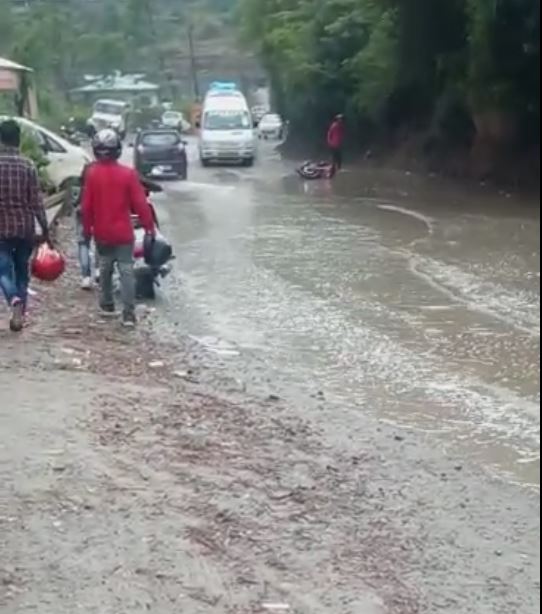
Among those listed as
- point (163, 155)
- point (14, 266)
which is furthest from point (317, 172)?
point (14, 266)

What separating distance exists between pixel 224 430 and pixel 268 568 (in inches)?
91.1

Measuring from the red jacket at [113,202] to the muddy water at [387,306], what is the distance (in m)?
1.20

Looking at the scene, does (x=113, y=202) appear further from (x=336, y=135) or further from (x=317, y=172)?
(x=336, y=135)

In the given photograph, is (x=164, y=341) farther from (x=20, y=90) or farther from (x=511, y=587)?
(x=20, y=90)

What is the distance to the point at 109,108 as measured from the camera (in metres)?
76.6

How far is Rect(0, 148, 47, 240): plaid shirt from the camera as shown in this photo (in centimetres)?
970

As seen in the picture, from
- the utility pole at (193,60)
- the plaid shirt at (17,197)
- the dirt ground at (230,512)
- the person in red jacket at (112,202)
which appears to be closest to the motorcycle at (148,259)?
the person in red jacket at (112,202)

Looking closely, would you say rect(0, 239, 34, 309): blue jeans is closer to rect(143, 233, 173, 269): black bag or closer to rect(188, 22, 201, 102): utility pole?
rect(143, 233, 173, 269): black bag

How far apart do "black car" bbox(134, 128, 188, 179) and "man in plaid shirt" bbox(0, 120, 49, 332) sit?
24021 mm

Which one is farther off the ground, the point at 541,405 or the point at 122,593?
the point at 122,593

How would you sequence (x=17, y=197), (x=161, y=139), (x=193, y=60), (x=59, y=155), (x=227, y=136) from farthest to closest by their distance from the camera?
(x=193, y=60) < (x=227, y=136) < (x=161, y=139) < (x=59, y=155) < (x=17, y=197)

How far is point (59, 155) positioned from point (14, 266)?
12.5 m

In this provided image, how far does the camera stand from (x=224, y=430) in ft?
24.8

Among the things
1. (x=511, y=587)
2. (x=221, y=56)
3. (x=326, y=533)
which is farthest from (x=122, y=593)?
(x=221, y=56)
